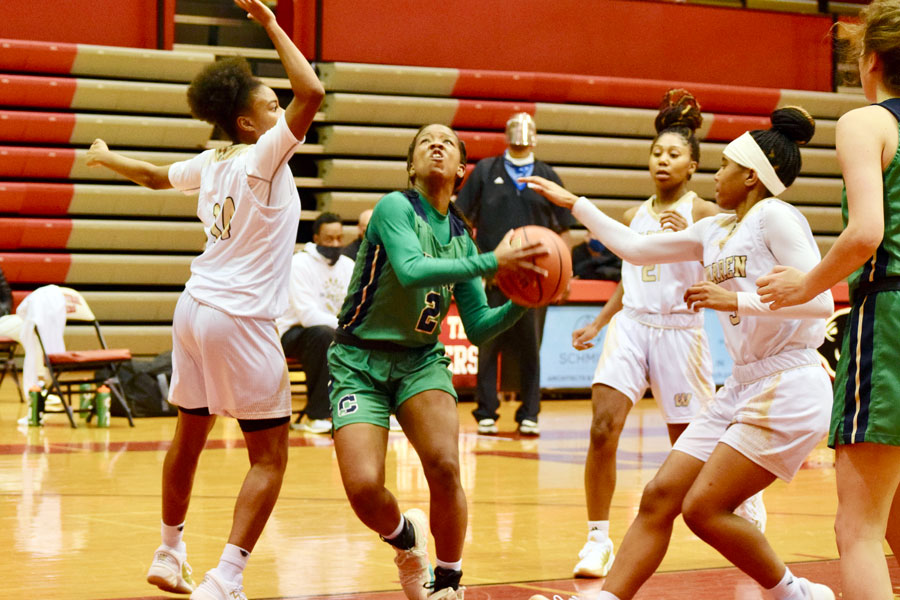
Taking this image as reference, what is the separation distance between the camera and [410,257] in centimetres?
392

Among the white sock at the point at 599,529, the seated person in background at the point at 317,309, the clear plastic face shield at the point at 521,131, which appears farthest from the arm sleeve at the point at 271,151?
the clear plastic face shield at the point at 521,131

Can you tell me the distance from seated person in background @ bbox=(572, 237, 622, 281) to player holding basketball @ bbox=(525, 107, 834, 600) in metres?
7.22

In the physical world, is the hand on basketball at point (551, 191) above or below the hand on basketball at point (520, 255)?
above

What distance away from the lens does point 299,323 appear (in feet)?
29.1

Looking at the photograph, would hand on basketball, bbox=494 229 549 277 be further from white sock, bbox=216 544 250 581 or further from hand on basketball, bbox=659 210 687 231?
white sock, bbox=216 544 250 581

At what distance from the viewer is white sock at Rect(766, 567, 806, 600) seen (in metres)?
3.68

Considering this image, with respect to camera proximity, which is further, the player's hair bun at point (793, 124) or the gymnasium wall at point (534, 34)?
the gymnasium wall at point (534, 34)

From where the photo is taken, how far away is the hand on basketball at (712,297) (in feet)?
11.1

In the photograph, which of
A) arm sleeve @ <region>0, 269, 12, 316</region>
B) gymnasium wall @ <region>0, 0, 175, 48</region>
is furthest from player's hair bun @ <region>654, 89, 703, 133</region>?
gymnasium wall @ <region>0, 0, 175, 48</region>

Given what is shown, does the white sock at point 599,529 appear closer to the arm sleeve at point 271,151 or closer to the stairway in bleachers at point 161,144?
the arm sleeve at point 271,151

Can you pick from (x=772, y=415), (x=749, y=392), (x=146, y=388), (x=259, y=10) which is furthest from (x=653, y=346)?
(x=146, y=388)

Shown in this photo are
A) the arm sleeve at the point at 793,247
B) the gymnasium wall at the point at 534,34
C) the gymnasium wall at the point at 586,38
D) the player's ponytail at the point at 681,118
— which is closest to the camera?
the arm sleeve at the point at 793,247

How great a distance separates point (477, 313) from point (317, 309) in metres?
4.57

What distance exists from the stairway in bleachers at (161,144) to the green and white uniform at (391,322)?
7588mm
